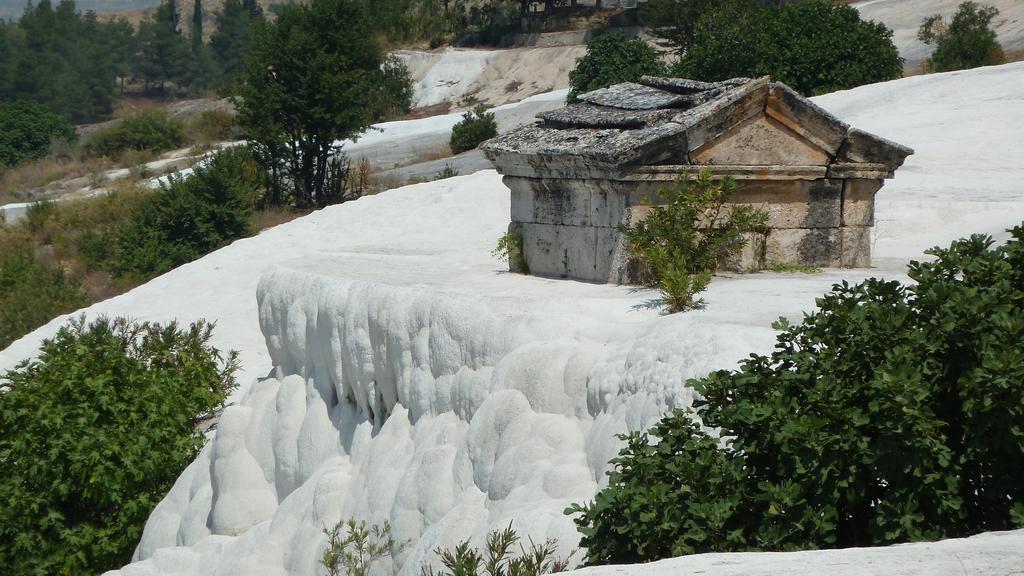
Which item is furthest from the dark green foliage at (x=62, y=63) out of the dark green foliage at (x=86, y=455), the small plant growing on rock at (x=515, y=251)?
the small plant growing on rock at (x=515, y=251)

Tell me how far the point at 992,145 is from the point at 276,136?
15980 millimetres

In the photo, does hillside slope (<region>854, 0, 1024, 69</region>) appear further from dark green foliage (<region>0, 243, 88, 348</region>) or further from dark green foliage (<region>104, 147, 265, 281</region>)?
dark green foliage (<region>0, 243, 88, 348</region>)

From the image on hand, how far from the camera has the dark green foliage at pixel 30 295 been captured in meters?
19.8

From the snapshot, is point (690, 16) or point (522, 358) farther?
point (690, 16)

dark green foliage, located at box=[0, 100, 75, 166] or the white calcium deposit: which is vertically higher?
the white calcium deposit

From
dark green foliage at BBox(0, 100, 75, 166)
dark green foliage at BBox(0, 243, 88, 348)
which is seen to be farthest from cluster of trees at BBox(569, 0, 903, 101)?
dark green foliage at BBox(0, 100, 75, 166)

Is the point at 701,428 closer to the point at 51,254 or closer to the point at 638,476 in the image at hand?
the point at 638,476

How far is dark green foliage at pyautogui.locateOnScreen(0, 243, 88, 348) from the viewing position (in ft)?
65.0

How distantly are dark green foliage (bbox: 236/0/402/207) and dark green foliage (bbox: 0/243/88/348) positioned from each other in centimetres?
618

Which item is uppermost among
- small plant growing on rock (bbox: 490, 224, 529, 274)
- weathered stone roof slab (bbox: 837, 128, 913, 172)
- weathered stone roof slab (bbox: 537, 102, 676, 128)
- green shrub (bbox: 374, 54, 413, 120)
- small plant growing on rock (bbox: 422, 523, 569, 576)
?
weathered stone roof slab (bbox: 537, 102, 676, 128)

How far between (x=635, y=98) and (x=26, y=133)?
46.1 m

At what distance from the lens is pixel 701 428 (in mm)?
5941

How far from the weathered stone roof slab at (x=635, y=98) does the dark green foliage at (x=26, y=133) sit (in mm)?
43222

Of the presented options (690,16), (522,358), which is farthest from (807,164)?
(690,16)
